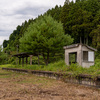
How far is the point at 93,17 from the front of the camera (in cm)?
4738

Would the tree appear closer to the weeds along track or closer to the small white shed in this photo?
the small white shed

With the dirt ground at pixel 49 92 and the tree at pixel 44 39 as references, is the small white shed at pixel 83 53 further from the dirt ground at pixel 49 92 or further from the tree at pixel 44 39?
the dirt ground at pixel 49 92

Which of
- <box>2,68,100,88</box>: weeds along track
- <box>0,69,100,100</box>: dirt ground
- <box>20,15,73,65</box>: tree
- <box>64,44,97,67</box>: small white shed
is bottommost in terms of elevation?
<box>0,69,100,100</box>: dirt ground

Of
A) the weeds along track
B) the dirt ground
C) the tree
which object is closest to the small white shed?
the tree

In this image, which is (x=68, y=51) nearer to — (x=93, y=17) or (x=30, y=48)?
(x=30, y=48)

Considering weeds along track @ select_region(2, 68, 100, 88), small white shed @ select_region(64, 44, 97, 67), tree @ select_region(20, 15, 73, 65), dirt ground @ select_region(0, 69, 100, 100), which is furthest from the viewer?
tree @ select_region(20, 15, 73, 65)

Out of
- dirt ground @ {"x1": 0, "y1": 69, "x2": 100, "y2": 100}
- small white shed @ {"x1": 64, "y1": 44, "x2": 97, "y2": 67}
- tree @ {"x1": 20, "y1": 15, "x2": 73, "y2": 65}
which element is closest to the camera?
dirt ground @ {"x1": 0, "y1": 69, "x2": 100, "y2": 100}

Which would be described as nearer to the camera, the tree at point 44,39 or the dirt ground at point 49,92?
the dirt ground at point 49,92

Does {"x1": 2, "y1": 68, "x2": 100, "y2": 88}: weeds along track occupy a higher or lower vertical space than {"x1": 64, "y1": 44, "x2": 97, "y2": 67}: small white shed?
lower

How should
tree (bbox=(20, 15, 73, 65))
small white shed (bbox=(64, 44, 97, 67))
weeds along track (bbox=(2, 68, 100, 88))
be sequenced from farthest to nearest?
1. tree (bbox=(20, 15, 73, 65))
2. small white shed (bbox=(64, 44, 97, 67))
3. weeds along track (bbox=(2, 68, 100, 88))

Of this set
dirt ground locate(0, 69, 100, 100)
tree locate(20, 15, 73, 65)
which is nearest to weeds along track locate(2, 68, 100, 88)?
dirt ground locate(0, 69, 100, 100)

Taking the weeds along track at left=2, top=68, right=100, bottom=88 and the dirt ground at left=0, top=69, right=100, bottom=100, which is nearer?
the dirt ground at left=0, top=69, right=100, bottom=100

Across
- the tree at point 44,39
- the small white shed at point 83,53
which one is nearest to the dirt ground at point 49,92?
the small white shed at point 83,53

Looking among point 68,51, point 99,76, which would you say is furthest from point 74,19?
point 99,76
